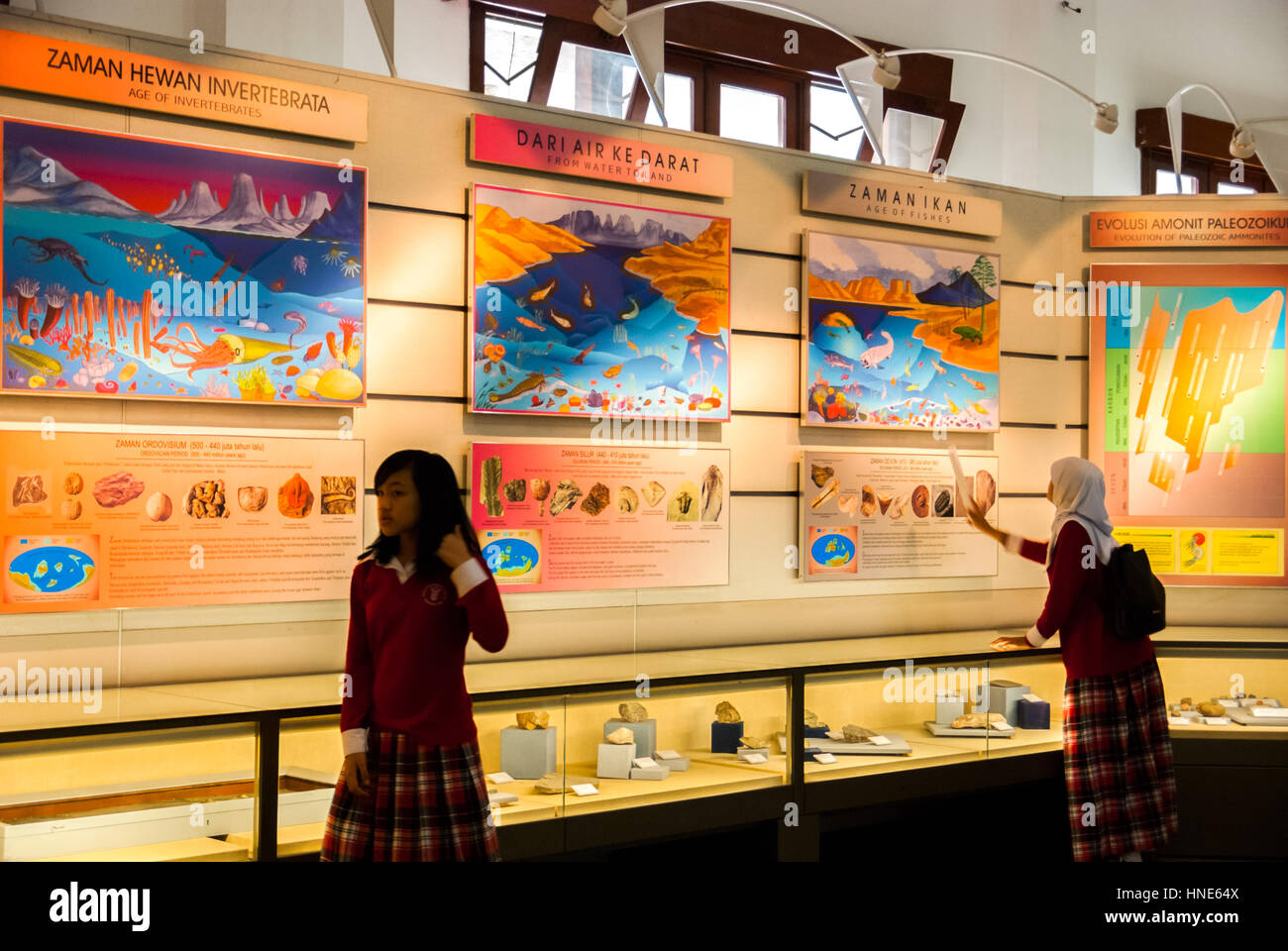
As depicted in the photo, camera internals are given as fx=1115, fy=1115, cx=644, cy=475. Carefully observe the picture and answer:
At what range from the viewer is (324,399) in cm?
383

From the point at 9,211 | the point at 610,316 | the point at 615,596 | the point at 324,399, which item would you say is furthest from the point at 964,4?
the point at 9,211

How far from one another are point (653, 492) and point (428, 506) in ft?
6.21

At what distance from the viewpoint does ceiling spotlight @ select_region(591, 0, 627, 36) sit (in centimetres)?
405

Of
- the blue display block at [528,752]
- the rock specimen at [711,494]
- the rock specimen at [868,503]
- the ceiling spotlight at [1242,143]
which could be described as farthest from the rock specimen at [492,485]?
the ceiling spotlight at [1242,143]

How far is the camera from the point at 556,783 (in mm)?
3473

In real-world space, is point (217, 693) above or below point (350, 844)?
above

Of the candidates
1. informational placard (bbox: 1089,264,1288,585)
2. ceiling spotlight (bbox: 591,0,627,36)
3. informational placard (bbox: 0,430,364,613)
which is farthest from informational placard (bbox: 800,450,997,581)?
informational placard (bbox: 0,430,364,613)

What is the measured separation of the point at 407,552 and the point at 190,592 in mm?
1215

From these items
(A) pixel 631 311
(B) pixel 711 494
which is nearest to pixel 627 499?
(B) pixel 711 494

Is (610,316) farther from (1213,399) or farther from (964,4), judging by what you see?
(964,4)

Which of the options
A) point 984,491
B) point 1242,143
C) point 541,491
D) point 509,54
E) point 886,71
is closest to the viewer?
point 541,491

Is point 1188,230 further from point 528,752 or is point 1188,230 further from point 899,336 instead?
point 528,752

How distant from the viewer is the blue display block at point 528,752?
3359 millimetres

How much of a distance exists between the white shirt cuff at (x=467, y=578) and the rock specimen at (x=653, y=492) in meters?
1.88
